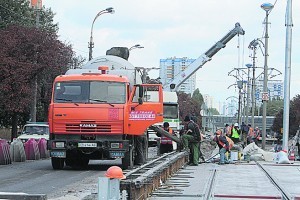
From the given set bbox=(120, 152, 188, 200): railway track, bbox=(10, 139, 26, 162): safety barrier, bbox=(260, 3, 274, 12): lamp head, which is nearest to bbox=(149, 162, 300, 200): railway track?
bbox=(120, 152, 188, 200): railway track

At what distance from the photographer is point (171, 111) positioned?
3644 cm

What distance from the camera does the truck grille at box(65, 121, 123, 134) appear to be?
60.2 ft

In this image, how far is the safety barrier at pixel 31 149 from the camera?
24297 mm

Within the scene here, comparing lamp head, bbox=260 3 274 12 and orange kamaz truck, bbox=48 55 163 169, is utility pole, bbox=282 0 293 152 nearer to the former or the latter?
lamp head, bbox=260 3 274 12

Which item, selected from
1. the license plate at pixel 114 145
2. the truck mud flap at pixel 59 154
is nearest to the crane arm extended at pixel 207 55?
the license plate at pixel 114 145

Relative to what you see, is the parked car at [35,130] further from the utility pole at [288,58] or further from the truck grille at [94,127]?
the utility pole at [288,58]

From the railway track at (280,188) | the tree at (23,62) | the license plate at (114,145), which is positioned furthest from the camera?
the tree at (23,62)

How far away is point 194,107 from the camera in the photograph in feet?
362

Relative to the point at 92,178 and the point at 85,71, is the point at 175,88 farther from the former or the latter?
the point at 92,178

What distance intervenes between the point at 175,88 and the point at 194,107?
233 feet

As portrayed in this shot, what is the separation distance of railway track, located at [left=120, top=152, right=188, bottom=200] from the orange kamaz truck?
168cm

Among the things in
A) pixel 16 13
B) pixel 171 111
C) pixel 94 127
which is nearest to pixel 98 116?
pixel 94 127

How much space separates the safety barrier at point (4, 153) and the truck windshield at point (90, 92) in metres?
3.54

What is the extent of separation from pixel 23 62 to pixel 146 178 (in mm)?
25606
